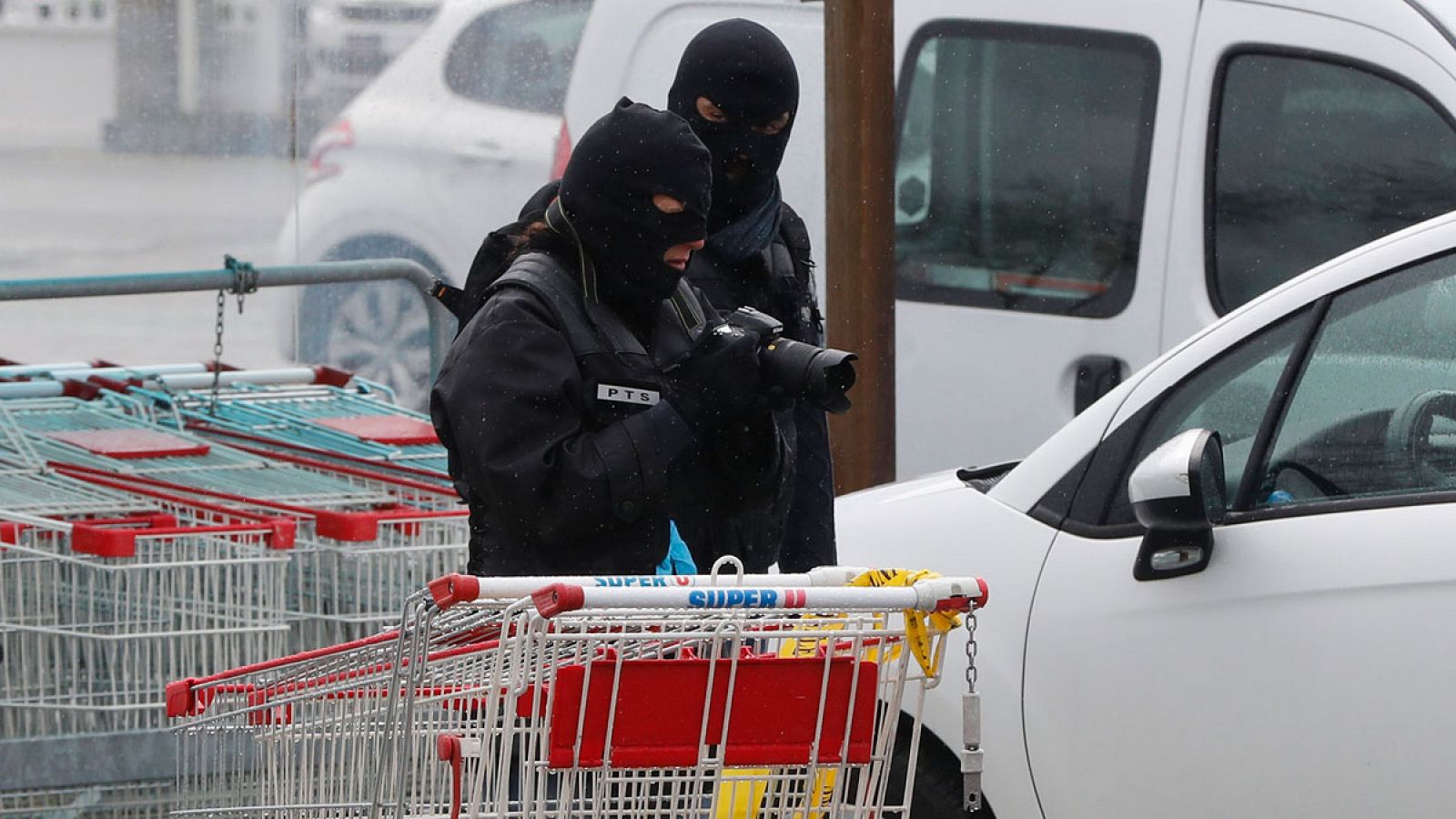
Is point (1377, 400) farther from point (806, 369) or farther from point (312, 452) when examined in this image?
point (312, 452)

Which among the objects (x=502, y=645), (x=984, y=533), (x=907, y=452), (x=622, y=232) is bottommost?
(x=907, y=452)

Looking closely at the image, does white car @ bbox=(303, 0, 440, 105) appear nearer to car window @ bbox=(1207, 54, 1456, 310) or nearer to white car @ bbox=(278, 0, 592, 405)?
white car @ bbox=(278, 0, 592, 405)

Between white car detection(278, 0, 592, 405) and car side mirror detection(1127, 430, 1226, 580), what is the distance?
5475 mm

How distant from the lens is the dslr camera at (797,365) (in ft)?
10.7

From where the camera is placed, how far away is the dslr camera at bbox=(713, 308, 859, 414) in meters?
3.26

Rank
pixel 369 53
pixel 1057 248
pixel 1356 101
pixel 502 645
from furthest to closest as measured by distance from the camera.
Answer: pixel 369 53
pixel 1057 248
pixel 1356 101
pixel 502 645

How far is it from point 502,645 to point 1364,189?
197 inches

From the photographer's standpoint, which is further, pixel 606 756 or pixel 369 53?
pixel 369 53

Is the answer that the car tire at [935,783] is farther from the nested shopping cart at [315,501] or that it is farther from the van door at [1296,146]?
the van door at [1296,146]

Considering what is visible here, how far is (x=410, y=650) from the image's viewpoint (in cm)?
273

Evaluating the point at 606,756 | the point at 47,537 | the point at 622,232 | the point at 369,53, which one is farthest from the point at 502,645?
the point at 369,53

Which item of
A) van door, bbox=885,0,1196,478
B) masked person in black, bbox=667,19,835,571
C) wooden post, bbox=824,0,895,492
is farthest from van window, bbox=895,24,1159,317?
masked person in black, bbox=667,19,835,571

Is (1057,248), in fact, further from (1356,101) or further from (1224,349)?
(1224,349)

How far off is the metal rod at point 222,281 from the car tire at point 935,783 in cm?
184
